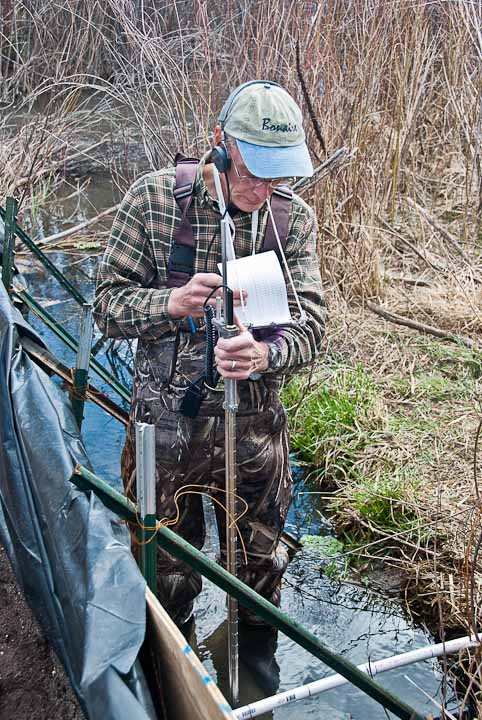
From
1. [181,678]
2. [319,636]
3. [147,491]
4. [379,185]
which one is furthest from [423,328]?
[181,678]

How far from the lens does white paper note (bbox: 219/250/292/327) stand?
2555 mm

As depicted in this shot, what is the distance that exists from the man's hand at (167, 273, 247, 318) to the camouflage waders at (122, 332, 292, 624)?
191 millimetres

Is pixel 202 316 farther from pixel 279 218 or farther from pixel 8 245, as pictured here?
pixel 8 245

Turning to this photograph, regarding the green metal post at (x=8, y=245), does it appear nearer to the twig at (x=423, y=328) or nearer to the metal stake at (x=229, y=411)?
the metal stake at (x=229, y=411)

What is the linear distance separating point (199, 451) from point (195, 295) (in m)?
0.60

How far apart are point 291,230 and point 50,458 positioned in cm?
110

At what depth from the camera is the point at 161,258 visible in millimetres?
2803

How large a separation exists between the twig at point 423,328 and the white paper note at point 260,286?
11.7 feet

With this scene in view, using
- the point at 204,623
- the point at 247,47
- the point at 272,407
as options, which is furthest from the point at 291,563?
the point at 247,47

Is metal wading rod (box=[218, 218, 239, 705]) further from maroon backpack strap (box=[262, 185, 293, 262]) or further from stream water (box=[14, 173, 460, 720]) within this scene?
stream water (box=[14, 173, 460, 720])

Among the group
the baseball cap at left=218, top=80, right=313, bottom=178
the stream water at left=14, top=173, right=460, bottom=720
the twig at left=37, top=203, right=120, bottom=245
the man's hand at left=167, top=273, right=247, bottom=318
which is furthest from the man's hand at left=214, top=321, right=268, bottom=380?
the twig at left=37, top=203, right=120, bottom=245

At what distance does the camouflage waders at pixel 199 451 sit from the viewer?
2861mm

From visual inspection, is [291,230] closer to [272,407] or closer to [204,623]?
[272,407]

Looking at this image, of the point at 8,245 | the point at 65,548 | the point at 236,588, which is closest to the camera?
the point at 236,588
